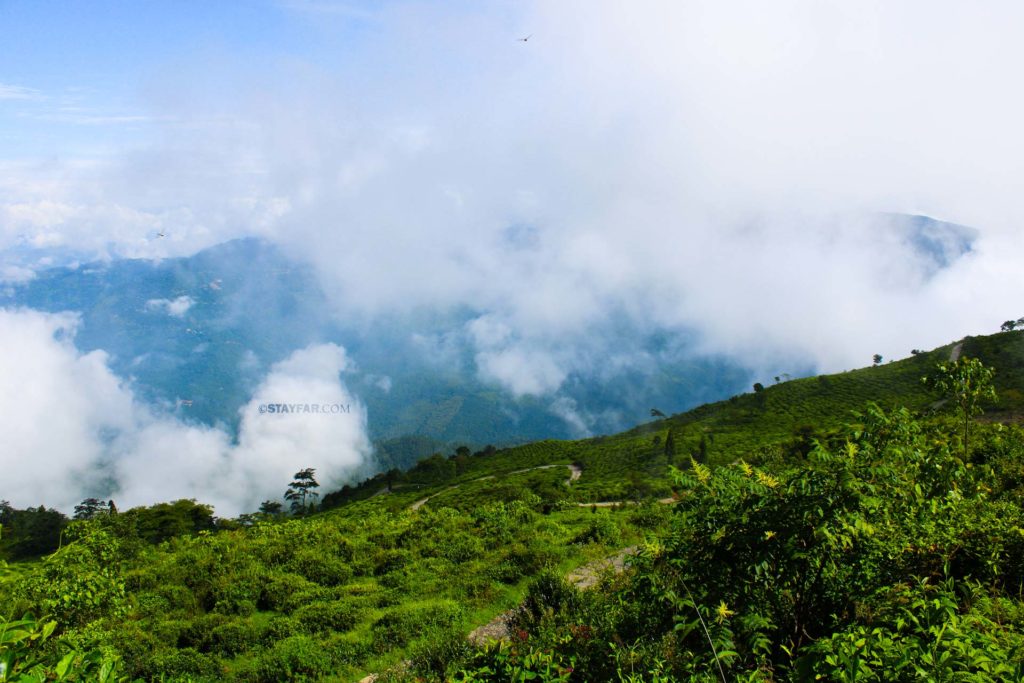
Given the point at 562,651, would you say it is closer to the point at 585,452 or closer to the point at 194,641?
the point at 194,641

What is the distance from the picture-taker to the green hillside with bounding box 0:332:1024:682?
5.20m

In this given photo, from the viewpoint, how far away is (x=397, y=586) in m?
19.5

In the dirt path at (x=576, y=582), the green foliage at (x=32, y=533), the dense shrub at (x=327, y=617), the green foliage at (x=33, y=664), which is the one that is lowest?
the dirt path at (x=576, y=582)

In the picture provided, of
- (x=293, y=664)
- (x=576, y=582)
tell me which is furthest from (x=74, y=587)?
(x=576, y=582)

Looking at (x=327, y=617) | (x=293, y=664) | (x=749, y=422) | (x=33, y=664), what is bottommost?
(x=293, y=664)

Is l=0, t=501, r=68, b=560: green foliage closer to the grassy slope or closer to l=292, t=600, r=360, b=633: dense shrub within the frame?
the grassy slope

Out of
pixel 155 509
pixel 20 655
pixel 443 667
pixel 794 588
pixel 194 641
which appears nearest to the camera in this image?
pixel 20 655

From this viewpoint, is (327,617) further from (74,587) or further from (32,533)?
(32,533)

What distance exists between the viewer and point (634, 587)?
6832 mm

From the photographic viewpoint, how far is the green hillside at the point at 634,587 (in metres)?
5.20

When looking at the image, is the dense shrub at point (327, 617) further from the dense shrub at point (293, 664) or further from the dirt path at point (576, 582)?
the dirt path at point (576, 582)

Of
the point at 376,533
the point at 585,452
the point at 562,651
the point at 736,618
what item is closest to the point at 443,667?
the point at 562,651

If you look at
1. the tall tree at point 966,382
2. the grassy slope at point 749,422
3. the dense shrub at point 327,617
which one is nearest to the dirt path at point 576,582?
the dense shrub at point 327,617

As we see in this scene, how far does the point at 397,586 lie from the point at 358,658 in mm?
6119
